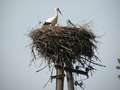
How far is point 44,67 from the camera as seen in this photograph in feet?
15.9

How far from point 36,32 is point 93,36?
1.64 metres

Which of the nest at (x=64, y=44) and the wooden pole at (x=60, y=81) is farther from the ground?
the nest at (x=64, y=44)

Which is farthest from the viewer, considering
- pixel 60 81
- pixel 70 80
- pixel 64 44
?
pixel 64 44

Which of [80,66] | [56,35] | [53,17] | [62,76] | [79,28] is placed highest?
[53,17]

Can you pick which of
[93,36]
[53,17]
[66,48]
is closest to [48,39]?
[66,48]

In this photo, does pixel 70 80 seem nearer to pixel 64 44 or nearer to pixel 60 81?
pixel 60 81

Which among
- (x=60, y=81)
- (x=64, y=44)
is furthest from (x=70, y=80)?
(x=64, y=44)

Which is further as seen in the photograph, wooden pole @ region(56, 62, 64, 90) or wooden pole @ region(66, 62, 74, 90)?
wooden pole @ region(66, 62, 74, 90)

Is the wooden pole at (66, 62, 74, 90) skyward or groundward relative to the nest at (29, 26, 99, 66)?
groundward

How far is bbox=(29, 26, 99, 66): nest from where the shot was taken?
504 cm

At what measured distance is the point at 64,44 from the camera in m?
5.16

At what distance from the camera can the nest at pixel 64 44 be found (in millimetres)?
5035

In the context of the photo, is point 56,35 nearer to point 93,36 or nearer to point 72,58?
point 72,58

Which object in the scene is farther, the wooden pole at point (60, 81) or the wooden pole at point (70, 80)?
the wooden pole at point (70, 80)
